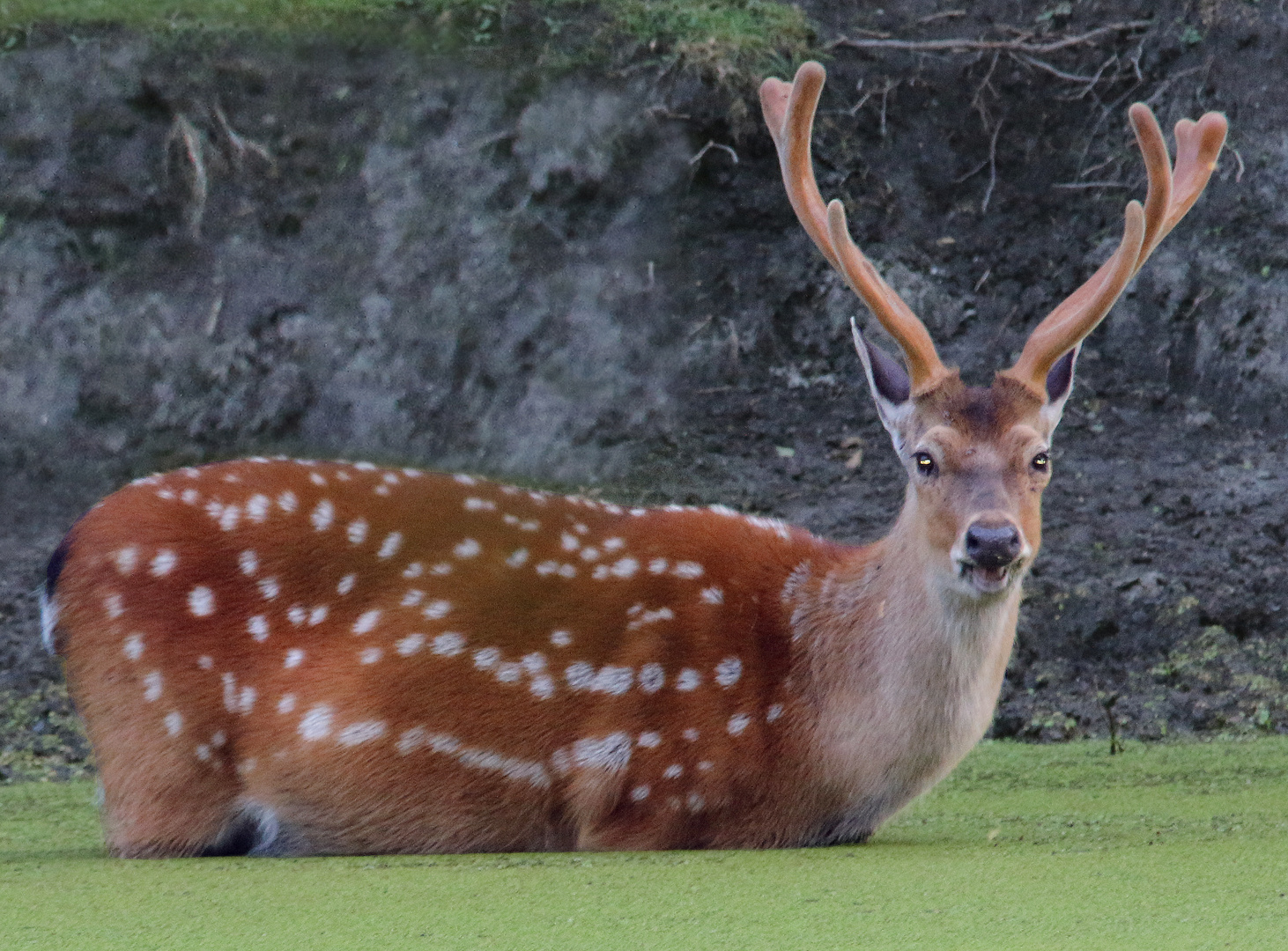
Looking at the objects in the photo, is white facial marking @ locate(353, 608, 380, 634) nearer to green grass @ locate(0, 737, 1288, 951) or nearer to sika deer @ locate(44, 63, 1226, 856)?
sika deer @ locate(44, 63, 1226, 856)

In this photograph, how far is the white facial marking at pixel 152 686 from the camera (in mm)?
4078

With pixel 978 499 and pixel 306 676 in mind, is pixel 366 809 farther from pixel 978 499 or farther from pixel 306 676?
pixel 978 499

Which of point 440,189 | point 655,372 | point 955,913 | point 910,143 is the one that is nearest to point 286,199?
point 440,189

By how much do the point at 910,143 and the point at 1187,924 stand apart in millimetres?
5082

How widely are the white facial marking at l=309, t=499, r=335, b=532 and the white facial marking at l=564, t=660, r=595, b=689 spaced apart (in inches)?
27.0

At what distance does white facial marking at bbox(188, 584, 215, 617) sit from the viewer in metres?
4.14

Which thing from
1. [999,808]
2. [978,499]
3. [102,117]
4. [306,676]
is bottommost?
[999,808]

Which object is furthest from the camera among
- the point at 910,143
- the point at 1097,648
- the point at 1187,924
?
the point at 910,143

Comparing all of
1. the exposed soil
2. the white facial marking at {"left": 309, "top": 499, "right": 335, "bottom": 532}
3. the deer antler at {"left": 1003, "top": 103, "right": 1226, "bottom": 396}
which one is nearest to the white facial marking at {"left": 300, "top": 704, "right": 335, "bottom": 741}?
the white facial marking at {"left": 309, "top": 499, "right": 335, "bottom": 532}

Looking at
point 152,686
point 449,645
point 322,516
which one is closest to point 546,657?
point 449,645

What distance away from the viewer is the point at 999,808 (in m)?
4.46

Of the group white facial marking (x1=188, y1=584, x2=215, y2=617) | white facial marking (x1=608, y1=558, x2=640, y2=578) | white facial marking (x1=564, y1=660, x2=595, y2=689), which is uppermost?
white facial marking (x1=608, y1=558, x2=640, y2=578)

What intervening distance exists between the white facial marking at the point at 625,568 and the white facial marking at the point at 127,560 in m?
1.11

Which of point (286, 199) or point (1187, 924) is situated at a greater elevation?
point (286, 199)
